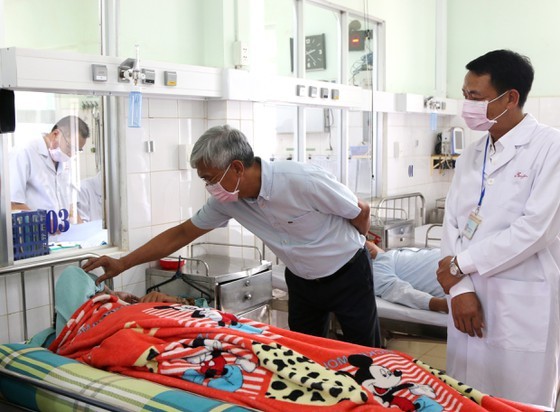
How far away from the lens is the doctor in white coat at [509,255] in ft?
8.03

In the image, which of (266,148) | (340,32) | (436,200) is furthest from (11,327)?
(436,200)

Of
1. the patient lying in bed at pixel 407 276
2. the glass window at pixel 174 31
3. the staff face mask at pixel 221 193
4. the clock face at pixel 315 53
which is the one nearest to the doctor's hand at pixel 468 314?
the staff face mask at pixel 221 193

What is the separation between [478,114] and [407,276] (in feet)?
6.93

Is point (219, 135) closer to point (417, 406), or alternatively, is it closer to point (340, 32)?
point (417, 406)

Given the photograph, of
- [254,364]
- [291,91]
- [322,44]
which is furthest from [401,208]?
[254,364]

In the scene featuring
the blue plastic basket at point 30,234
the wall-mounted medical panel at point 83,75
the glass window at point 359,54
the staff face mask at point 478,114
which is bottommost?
the blue plastic basket at point 30,234

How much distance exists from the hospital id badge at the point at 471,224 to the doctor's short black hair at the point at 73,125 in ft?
8.10

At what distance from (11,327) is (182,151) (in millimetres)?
1596

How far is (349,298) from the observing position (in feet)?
10.1

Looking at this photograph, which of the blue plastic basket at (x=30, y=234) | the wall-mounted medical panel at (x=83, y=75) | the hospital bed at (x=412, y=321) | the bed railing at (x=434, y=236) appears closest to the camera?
the wall-mounted medical panel at (x=83, y=75)

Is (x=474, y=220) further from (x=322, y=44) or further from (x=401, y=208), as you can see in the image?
(x=401, y=208)

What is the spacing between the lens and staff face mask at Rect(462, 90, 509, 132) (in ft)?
8.36

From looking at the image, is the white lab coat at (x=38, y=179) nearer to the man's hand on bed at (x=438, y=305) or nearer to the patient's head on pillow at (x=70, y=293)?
the patient's head on pillow at (x=70, y=293)

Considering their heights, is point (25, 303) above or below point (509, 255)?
below
